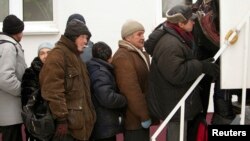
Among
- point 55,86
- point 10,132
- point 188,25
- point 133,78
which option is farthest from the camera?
point 10,132

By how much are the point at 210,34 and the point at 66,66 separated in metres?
1.28

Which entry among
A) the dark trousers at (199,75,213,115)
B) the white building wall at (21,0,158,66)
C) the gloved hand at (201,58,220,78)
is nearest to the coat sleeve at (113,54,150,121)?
the dark trousers at (199,75,213,115)

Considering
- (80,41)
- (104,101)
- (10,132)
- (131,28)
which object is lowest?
(10,132)

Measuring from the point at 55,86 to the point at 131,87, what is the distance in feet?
2.39

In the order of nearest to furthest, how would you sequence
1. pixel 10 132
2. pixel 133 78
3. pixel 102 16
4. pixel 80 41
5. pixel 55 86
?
pixel 55 86 < pixel 80 41 < pixel 133 78 < pixel 10 132 < pixel 102 16

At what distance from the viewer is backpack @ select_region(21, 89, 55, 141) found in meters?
3.57

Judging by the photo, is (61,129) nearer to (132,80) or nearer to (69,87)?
(69,87)

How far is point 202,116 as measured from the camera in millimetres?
3920

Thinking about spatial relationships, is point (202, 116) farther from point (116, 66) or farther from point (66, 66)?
point (66, 66)

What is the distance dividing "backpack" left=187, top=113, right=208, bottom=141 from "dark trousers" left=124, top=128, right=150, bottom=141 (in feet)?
1.38

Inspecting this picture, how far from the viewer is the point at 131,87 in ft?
12.6

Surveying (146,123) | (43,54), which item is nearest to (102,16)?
(43,54)

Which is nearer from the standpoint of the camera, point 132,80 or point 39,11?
point 132,80

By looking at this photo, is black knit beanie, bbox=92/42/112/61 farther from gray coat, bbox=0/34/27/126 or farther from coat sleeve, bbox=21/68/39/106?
gray coat, bbox=0/34/27/126
